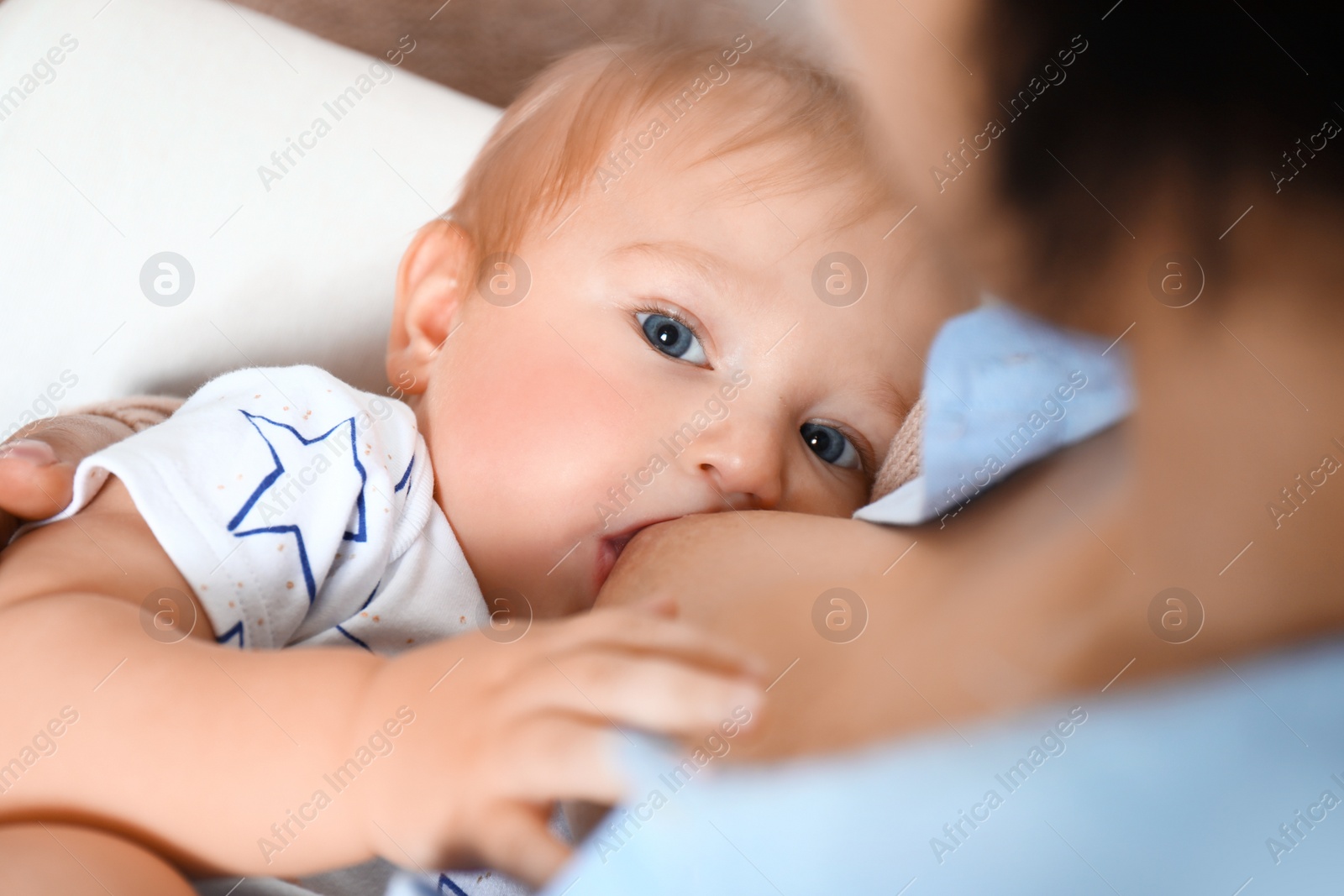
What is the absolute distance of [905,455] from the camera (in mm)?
582

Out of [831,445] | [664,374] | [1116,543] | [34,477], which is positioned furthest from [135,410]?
[1116,543]

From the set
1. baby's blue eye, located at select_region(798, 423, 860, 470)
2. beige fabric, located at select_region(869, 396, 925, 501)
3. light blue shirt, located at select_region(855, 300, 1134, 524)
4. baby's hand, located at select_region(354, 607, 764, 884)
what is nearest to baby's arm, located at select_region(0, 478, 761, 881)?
baby's hand, located at select_region(354, 607, 764, 884)

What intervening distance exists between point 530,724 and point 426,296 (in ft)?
1.97

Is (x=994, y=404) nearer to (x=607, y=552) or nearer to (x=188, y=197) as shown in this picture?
(x=607, y=552)

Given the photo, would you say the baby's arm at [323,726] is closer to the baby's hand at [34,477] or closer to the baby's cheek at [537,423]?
the baby's hand at [34,477]

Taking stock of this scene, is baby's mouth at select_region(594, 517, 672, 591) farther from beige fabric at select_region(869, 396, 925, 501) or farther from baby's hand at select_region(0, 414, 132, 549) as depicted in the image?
baby's hand at select_region(0, 414, 132, 549)

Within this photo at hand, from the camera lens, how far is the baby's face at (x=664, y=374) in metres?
0.58

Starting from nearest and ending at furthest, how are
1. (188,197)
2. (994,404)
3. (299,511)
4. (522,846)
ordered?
(522,846) → (994,404) → (299,511) → (188,197)

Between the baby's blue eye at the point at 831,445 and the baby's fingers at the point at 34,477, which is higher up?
the baby's blue eye at the point at 831,445

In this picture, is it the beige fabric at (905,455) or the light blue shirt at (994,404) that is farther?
the beige fabric at (905,455)

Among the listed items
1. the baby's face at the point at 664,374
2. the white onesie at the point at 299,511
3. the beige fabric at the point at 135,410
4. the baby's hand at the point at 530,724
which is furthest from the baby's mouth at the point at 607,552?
the beige fabric at the point at 135,410

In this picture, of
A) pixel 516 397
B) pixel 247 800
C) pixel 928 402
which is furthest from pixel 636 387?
pixel 247 800

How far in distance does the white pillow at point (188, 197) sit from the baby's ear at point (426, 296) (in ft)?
0.25

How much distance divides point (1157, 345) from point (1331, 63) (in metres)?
0.15
